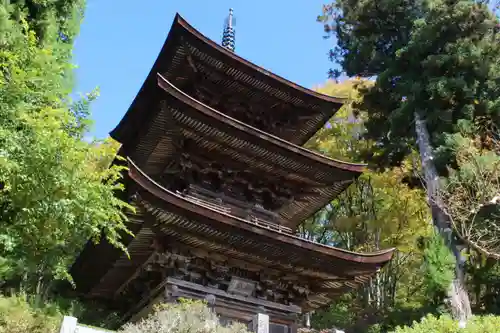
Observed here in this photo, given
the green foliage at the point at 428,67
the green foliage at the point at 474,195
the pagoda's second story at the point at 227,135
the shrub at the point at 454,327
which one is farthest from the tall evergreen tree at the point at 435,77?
the shrub at the point at 454,327

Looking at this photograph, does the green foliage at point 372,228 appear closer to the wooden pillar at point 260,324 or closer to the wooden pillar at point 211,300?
the wooden pillar at point 211,300

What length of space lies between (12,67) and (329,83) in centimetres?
2122

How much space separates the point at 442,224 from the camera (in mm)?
14406

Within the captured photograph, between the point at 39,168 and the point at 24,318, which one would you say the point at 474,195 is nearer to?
the point at 39,168

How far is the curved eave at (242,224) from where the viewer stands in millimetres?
8734

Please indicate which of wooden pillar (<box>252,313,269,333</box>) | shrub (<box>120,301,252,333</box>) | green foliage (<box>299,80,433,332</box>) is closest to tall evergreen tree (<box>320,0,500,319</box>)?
green foliage (<box>299,80,433,332</box>)

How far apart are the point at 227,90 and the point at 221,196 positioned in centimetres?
341

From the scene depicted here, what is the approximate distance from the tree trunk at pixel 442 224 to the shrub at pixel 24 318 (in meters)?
9.82

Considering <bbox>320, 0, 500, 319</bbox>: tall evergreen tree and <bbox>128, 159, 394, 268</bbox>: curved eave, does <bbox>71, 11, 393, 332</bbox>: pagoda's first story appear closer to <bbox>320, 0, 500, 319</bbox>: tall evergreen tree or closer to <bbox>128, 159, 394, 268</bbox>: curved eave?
<bbox>128, 159, 394, 268</bbox>: curved eave

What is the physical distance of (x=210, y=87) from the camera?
1366cm

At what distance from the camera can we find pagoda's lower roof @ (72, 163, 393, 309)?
907 cm

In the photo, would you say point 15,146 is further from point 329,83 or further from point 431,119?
point 329,83

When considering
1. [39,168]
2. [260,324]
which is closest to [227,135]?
[260,324]

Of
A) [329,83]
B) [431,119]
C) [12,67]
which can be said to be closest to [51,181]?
[12,67]
